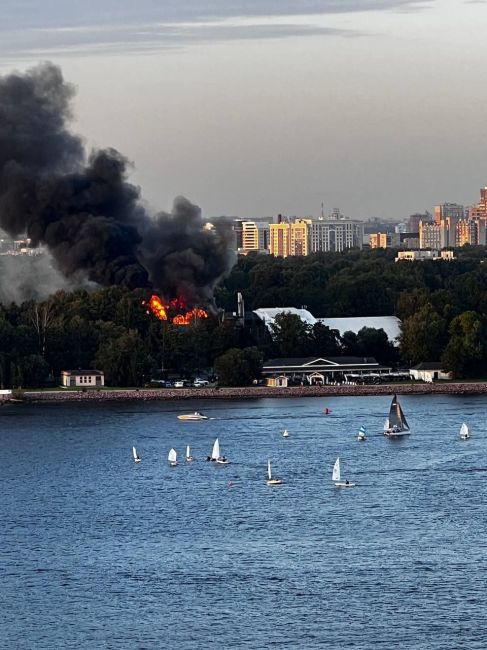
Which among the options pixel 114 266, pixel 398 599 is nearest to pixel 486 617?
pixel 398 599

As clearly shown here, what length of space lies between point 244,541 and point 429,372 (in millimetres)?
29185

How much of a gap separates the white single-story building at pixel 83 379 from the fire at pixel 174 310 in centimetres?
556

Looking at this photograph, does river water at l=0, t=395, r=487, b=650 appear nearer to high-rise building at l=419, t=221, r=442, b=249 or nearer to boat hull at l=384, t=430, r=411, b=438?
boat hull at l=384, t=430, r=411, b=438

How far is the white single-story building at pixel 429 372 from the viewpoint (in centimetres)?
5716

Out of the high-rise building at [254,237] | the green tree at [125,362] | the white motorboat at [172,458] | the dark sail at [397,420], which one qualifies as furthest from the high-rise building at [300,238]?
the white motorboat at [172,458]

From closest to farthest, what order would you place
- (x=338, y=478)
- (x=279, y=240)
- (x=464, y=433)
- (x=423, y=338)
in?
(x=338, y=478), (x=464, y=433), (x=423, y=338), (x=279, y=240)

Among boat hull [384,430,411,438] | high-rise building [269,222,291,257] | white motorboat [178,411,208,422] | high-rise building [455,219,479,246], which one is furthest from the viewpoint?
high-rise building [455,219,479,246]

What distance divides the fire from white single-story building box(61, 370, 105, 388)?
5.56m

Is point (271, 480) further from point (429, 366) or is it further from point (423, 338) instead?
point (423, 338)

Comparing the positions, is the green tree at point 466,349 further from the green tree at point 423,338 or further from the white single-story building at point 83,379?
the white single-story building at point 83,379

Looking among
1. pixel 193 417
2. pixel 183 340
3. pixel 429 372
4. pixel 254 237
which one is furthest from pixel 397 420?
pixel 254 237

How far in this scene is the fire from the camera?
203 feet

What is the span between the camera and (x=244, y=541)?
94.3ft

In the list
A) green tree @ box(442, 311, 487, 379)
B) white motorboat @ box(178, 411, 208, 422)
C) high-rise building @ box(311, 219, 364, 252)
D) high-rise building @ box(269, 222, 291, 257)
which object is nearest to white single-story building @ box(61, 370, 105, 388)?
white motorboat @ box(178, 411, 208, 422)
